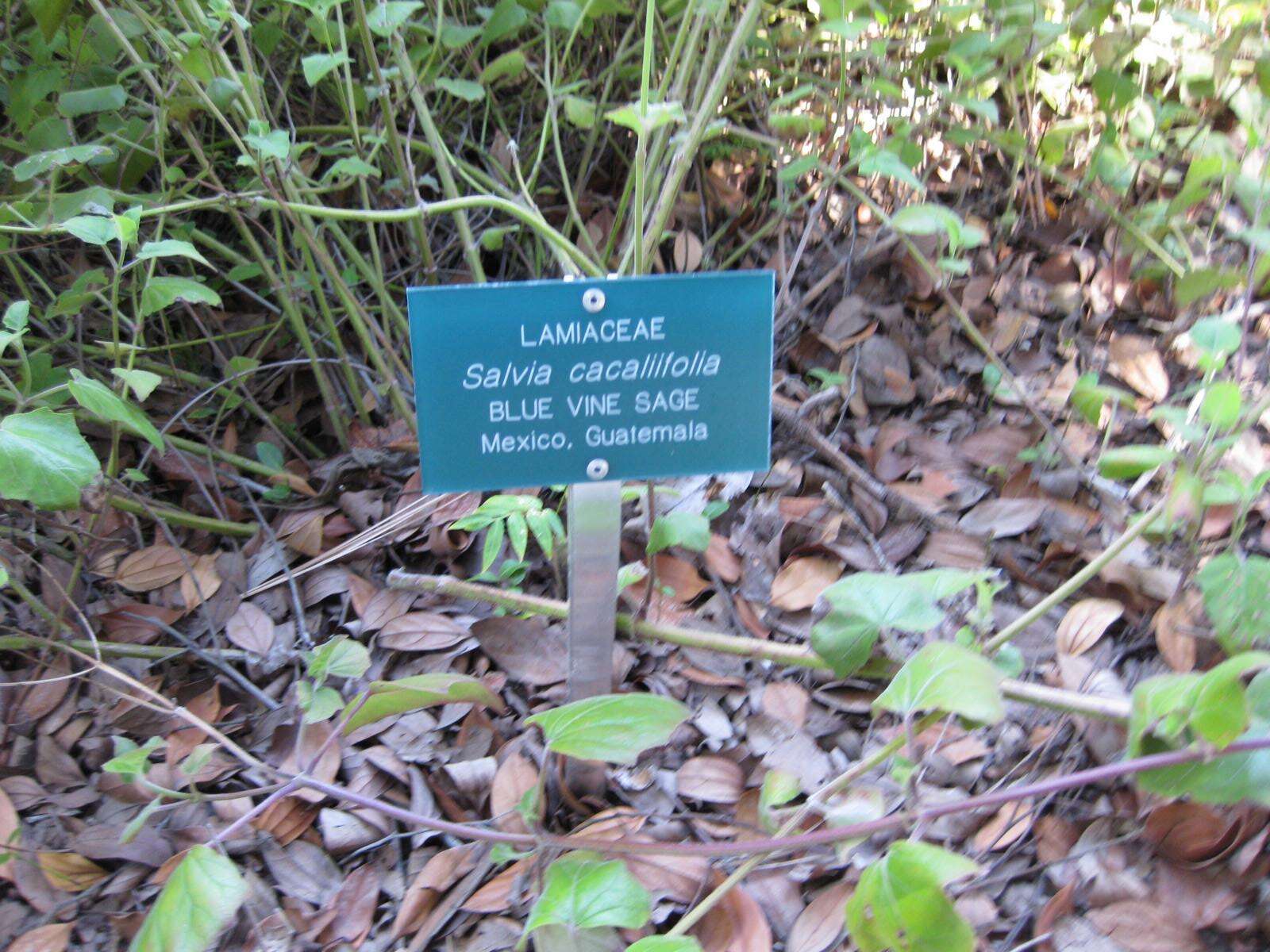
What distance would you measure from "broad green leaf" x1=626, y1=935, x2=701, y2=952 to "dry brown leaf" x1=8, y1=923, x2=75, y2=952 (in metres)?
0.56

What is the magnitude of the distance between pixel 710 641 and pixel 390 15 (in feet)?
2.42

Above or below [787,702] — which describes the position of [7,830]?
below

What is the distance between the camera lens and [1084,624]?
43.8 inches

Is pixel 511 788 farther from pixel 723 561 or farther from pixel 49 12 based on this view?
pixel 49 12

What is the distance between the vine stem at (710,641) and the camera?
2.99ft

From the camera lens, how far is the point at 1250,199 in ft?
4.05

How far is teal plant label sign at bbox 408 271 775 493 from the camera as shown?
80 cm

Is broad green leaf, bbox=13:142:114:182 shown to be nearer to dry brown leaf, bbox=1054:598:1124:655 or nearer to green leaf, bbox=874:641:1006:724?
green leaf, bbox=874:641:1006:724

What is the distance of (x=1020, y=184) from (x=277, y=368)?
122cm

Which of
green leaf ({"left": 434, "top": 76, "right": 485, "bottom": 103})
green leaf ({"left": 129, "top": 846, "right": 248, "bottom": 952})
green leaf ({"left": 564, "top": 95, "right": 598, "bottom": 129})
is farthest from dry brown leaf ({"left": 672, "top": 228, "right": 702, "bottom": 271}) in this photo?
green leaf ({"left": 129, "top": 846, "right": 248, "bottom": 952})

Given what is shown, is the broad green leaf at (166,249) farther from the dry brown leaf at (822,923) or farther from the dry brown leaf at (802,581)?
the dry brown leaf at (822,923)

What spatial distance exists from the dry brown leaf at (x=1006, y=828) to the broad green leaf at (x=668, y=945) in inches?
14.7

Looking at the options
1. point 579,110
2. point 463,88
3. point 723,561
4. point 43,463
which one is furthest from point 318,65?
point 723,561

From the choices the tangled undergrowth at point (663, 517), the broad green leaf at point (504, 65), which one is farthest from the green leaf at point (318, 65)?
the broad green leaf at point (504, 65)
